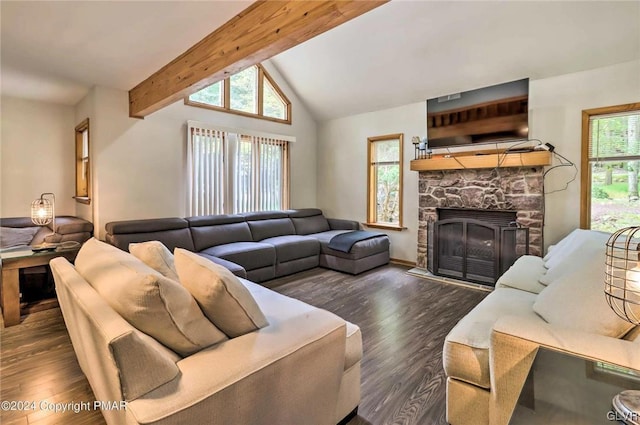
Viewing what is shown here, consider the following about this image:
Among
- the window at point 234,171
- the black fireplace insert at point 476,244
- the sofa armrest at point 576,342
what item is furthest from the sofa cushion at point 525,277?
the window at point 234,171

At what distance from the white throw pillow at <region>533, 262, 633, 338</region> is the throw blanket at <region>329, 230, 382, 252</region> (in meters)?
2.90

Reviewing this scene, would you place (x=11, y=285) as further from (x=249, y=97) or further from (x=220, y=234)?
(x=249, y=97)

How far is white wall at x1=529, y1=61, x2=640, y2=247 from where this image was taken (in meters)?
3.44

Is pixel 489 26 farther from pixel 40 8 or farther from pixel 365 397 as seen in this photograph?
pixel 40 8

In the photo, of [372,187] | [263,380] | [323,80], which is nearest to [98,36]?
[263,380]

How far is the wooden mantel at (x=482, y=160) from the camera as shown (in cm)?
374

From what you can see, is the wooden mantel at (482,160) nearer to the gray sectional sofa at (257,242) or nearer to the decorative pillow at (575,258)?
the gray sectional sofa at (257,242)

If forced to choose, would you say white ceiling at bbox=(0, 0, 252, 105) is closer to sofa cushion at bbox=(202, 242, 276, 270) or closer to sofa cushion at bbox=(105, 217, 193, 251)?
sofa cushion at bbox=(105, 217, 193, 251)

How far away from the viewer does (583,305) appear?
1.57 m

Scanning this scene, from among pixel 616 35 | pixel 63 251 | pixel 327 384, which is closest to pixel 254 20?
pixel 327 384

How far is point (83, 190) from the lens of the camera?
467cm

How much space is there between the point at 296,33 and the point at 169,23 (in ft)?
4.09

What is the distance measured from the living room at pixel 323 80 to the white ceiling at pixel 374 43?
0.05 feet

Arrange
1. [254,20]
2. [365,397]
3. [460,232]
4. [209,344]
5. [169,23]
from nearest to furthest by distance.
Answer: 1. [209,344]
2. [365,397]
3. [254,20]
4. [169,23]
5. [460,232]
